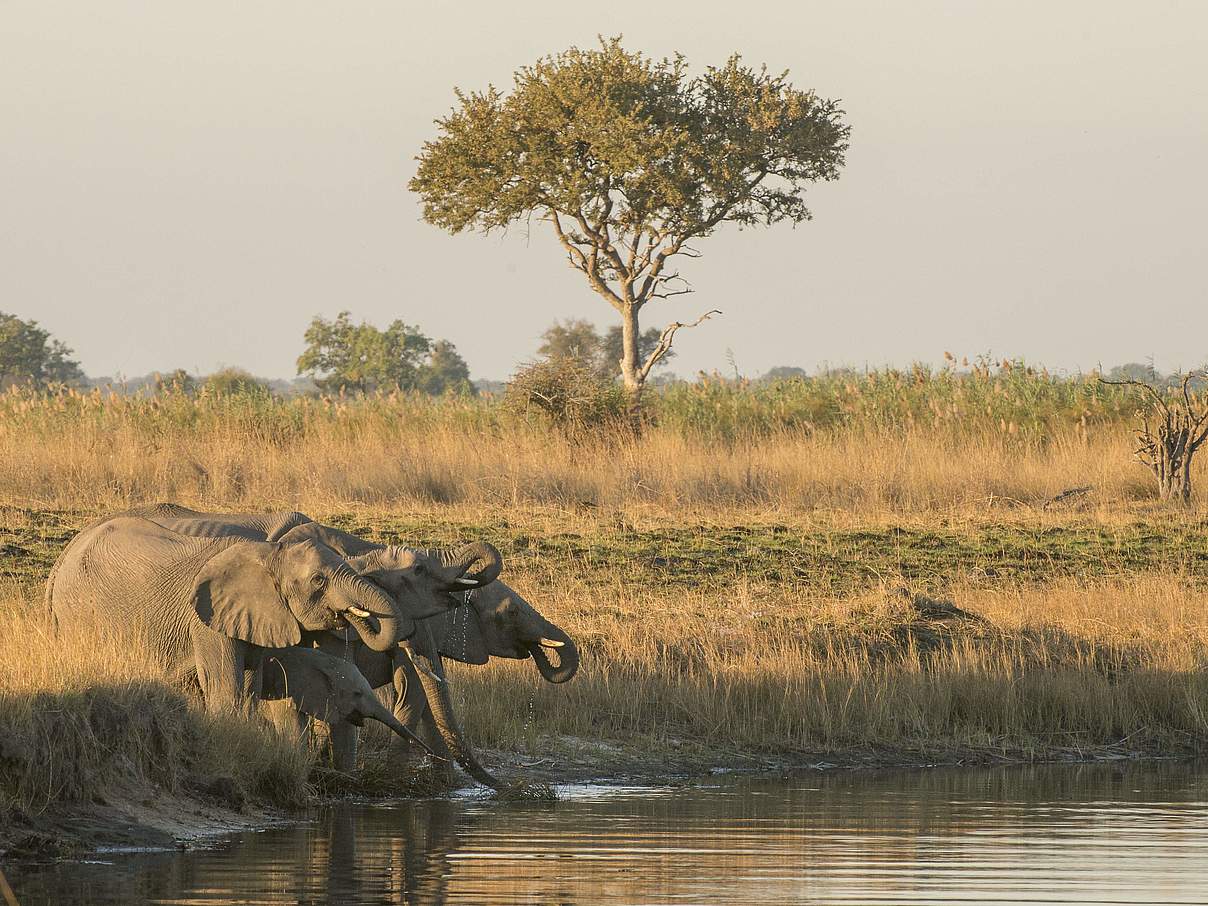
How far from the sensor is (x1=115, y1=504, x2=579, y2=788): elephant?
428 inches

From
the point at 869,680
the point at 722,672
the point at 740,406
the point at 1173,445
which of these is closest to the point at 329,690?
the point at 722,672

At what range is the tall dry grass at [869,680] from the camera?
12.9 meters

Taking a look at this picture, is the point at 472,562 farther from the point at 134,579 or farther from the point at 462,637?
the point at 134,579

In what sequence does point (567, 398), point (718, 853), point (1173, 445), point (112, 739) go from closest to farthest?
point (718, 853) → point (112, 739) → point (1173, 445) → point (567, 398)

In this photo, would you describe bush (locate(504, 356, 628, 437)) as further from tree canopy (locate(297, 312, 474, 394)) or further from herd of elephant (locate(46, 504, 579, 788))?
tree canopy (locate(297, 312, 474, 394))

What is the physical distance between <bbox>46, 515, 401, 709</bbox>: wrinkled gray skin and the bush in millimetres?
14553

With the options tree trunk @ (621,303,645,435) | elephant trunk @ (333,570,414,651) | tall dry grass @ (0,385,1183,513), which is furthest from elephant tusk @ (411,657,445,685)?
tree trunk @ (621,303,645,435)

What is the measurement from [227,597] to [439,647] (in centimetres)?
130

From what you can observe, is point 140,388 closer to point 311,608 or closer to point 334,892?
point 311,608

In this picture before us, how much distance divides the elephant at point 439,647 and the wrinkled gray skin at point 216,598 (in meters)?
0.24

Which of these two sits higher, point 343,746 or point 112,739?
point 112,739

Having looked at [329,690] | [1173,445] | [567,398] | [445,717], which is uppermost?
[567,398]

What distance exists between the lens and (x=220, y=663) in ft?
35.6

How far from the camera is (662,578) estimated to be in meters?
17.5
